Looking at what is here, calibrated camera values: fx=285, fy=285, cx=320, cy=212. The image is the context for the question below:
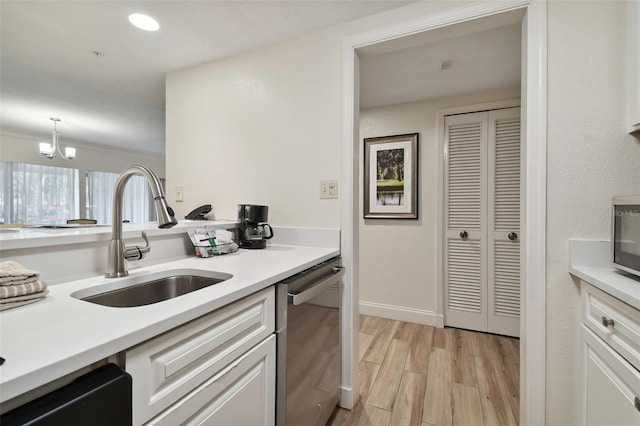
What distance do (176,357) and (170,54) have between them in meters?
2.15

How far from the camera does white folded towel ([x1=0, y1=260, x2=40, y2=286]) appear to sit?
707 millimetres

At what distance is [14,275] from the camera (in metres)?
0.73

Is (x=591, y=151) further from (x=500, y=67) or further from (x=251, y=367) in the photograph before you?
(x=251, y=367)

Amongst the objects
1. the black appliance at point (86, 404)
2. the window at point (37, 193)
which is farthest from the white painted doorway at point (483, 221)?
the window at point (37, 193)

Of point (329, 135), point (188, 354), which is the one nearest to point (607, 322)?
point (188, 354)

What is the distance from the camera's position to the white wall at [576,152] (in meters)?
1.18

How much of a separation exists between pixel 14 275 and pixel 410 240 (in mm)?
2698

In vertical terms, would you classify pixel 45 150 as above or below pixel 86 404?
above

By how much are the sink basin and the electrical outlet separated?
2.66 ft

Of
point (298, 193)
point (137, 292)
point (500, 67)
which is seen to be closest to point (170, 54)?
point (298, 193)

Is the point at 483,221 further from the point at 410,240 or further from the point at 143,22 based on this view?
the point at 143,22

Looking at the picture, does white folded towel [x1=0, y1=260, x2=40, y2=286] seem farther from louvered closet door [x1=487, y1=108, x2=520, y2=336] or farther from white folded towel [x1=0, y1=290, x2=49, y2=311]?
louvered closet door [x1=487, y1=108, x2=520, y2=336]

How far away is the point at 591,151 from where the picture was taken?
1208mm

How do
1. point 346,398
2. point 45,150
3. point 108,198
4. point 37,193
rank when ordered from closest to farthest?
1. point 346,398
2. point 45,150
3. point 37,193
4. point 108,198
